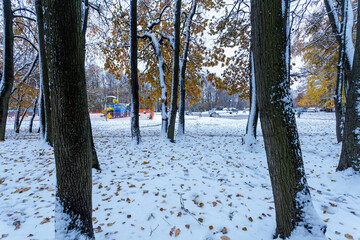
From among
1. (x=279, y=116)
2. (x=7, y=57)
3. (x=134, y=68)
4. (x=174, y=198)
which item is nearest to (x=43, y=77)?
(x=7, y=57)

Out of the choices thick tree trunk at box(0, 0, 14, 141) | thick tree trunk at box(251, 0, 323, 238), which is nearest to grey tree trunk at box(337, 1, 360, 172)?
thick tree trunk at box(251, 0, 323, 238)

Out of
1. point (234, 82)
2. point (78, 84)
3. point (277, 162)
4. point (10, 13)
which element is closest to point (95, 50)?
point (10, 13)

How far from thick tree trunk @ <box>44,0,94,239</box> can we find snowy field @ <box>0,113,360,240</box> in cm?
64

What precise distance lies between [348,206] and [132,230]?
12.0ft

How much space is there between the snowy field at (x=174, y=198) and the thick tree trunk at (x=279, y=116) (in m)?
0.59

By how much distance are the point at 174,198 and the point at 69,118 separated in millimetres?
2267

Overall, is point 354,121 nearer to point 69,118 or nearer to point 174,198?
point 174,198

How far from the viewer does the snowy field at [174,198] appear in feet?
7.38

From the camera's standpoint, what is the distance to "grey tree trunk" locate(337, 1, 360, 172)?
3.47 m

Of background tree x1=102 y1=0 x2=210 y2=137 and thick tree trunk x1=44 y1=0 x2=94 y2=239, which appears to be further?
background tree x1=102 y1=0 x2=210 y2=137

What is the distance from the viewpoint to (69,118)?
1641 millimetres

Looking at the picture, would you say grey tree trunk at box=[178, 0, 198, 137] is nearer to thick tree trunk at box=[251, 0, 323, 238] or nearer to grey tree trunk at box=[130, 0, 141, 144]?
grey tree trunk at box=[130, 0, 141, 144]

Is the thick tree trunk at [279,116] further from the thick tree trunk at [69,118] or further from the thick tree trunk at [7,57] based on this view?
the thick tree trunk at [7,57]

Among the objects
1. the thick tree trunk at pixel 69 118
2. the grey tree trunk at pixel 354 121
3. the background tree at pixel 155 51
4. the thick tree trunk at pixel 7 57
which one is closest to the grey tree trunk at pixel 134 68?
the background tree at pixel 155 51
